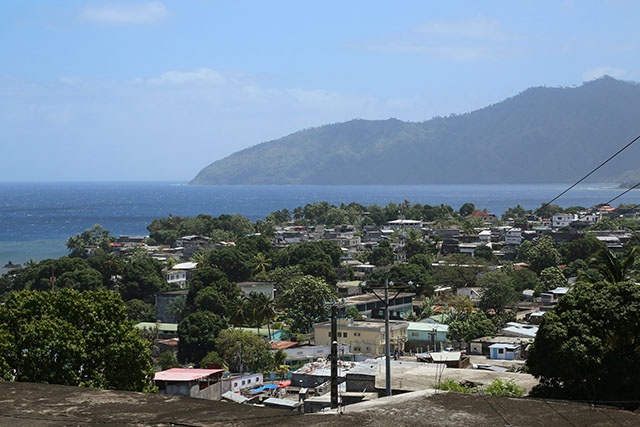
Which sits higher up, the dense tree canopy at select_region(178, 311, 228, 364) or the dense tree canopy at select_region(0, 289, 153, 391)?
the dense tree canopy at select_region(0, 289, 153, 391)

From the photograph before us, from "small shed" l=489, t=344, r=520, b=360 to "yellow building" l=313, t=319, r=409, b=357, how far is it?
5.85 m

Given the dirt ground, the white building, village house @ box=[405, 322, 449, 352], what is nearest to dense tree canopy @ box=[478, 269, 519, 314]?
village house @ box=[405, 322, 449, 352]

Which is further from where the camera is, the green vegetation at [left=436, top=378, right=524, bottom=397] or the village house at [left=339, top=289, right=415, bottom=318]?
the village house at [left=339, top=289, right=415, bottom=318]

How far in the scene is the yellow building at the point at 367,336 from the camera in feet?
117

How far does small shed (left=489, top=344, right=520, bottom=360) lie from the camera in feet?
101

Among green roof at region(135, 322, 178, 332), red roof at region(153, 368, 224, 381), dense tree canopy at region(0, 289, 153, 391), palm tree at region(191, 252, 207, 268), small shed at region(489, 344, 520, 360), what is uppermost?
dense tree canopy at region(0, 289, 153, 391)

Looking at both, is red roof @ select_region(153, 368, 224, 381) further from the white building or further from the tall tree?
the white building

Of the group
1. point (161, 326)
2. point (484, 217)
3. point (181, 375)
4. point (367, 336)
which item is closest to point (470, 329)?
point (367, 336)

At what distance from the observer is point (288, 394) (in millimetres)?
27719

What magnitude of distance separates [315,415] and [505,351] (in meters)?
24.3

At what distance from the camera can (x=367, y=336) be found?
36000mm

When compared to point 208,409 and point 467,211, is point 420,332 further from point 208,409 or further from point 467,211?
point 467,211

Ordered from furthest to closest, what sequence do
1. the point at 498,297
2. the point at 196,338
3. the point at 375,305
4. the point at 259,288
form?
the point at 259,288, the point at 375,305, the point at 498,297, the point at 196,338

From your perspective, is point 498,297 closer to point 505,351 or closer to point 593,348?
point 505,351
